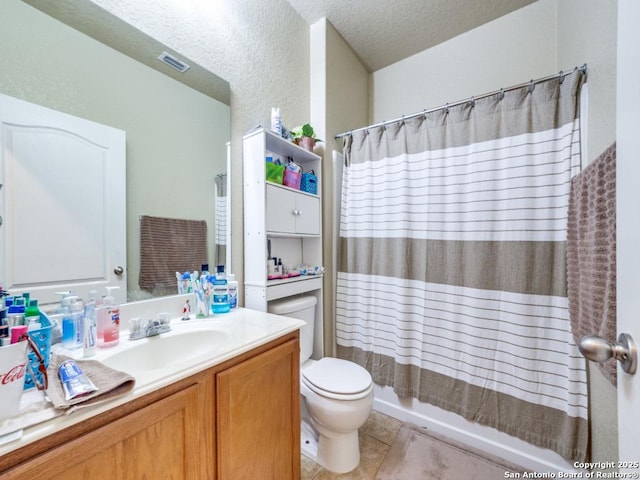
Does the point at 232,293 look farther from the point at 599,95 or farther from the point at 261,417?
the point at 599,95

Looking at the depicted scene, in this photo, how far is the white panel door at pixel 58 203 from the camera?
77 centimetres

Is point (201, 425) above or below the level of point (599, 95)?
below

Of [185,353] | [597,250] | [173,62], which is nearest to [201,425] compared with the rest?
[185,353]

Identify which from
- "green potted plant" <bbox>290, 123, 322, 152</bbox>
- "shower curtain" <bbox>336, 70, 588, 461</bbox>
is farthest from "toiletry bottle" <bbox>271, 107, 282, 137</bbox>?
"shower curtain" <bbox>336, 70, 588, 461</bbox>

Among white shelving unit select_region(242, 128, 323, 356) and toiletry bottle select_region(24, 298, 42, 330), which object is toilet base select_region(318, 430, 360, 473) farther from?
toiletry bottle select_region(24, 298, 42, 330)

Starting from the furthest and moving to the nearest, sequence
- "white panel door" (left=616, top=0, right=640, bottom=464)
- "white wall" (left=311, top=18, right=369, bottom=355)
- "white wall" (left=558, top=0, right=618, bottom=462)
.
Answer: "white wall" (left=311, top=18, right=369, bottom=355) → "white wall" (left=558, top=0, right=618, bottom=462) → "white panel door" (left=616, top=0, right=640, bottom=464)

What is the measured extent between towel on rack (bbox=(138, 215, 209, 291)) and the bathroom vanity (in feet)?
0.83

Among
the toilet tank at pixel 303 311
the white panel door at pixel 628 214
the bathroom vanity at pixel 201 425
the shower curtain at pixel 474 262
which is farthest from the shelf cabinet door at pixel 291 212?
the white panel door at pixel 628 214

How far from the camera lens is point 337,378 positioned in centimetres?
133

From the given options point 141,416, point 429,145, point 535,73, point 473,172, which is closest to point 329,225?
point 429,145

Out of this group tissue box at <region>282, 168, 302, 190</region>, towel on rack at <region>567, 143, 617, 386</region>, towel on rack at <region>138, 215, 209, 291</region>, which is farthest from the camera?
tissue box at <region>282, 168, 302, 190</region>

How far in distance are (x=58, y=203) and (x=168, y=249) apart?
379 millimetres

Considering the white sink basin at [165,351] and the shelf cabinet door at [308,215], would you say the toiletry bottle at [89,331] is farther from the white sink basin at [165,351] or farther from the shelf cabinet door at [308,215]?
the shelf cabinet door at [308,215]

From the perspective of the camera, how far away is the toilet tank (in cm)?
147
